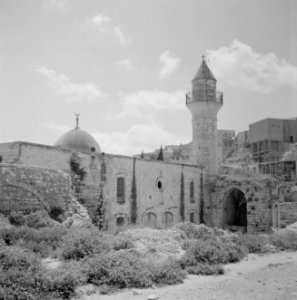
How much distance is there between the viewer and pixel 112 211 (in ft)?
61.6

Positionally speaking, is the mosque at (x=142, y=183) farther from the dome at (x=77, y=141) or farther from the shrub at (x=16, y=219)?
the shrub at (x=16, y=219)

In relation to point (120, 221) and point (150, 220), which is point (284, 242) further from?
point (150, 220)

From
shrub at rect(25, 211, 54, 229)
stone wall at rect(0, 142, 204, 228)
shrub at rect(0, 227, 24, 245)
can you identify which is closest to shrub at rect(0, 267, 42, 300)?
shrub at rect(0, 227, 24, 245)

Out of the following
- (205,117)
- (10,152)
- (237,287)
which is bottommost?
(237,287)

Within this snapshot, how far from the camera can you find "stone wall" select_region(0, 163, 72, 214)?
10016 millimetres

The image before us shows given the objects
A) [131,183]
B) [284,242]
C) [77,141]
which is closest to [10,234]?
[284,242]

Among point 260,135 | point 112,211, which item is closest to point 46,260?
point 112,211

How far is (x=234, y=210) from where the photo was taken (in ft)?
94.1

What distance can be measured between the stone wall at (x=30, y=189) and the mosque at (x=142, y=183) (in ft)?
0.09

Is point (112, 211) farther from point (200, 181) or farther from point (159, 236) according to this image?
point (200, 181)

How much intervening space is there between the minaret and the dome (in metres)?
8.32

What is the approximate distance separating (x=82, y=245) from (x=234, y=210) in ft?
72.9

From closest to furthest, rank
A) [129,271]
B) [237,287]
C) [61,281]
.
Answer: [61,281] < [129,271] < [237,287]

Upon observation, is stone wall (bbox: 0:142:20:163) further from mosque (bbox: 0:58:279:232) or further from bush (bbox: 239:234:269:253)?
bush (bbox: 239:234:269:253)
